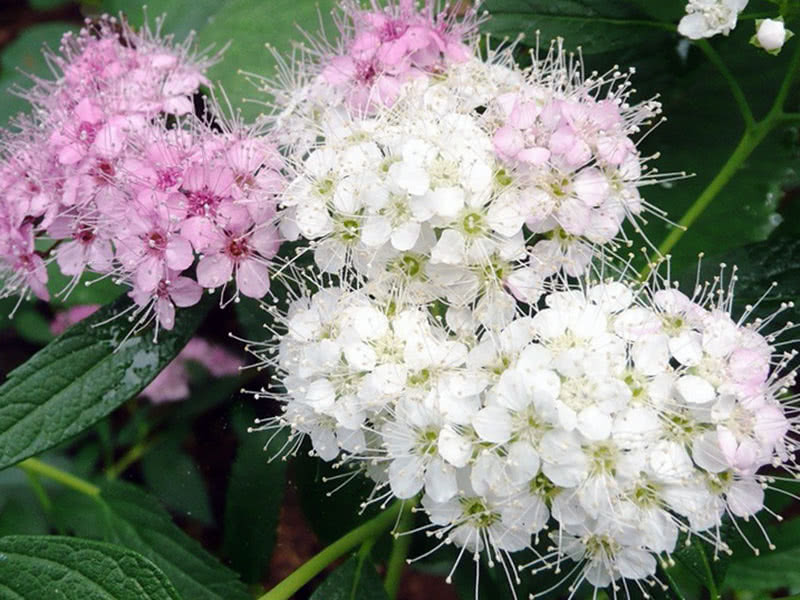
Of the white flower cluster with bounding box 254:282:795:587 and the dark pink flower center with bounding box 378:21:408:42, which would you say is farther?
the dark pink flower center with bounding box 378:21:408:42

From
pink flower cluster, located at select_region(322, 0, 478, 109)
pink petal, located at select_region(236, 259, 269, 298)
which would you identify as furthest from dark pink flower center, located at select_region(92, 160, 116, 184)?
pink flower cluster, located at select_region(322, 0, 478, 109)

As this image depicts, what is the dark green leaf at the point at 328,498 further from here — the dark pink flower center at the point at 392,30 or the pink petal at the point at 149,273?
the dark pink flower center at the point at 392,30

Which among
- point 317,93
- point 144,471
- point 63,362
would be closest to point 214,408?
point 144,471

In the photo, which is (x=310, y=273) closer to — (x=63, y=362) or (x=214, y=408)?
(x=63, y=362)

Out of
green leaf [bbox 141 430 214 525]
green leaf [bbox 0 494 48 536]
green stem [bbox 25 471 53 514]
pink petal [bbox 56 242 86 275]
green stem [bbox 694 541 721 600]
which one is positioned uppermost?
pink petal [bbox 56 242 86 275]

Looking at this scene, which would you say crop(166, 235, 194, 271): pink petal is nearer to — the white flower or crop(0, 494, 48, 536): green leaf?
the white flower

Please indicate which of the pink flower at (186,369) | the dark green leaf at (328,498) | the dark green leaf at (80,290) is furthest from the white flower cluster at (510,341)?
the pink flower at (186,369)
